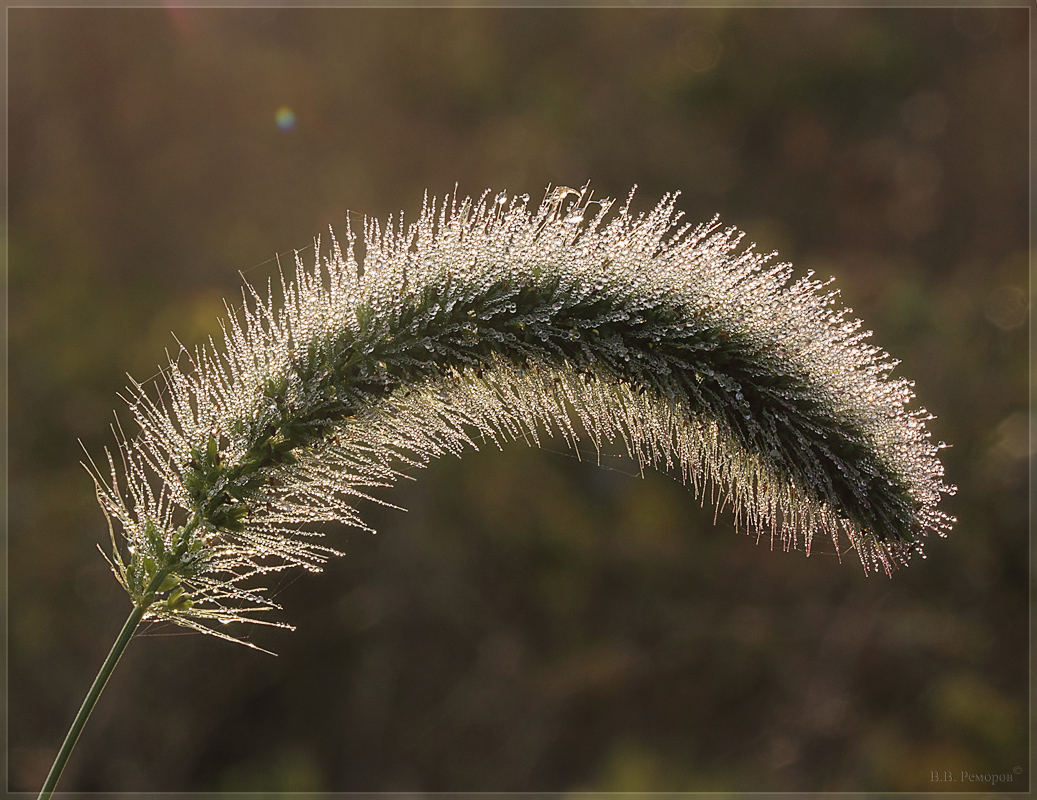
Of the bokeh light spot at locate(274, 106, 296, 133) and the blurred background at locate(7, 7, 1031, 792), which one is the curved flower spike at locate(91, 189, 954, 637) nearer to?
the blurred background at locate(7, 7, 1031, 792)

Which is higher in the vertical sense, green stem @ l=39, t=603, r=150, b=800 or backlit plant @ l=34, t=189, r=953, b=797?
backlit plant @ l=34, t=189, r=953, b=797

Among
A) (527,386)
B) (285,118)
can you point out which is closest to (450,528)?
(285,118)

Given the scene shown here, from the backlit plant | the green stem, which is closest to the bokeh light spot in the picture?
the backlit plant

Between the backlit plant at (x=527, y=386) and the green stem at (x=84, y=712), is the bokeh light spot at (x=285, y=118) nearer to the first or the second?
the backlit plant at (x=527, y=386)

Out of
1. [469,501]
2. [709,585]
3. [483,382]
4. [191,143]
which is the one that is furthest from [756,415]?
[191,143]

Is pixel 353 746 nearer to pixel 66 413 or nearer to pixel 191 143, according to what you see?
pixel 66 413

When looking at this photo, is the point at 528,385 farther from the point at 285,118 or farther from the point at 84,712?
the point at 285,118

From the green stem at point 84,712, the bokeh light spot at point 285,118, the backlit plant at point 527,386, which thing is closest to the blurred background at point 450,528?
the bokeh light spot at point 285,118
